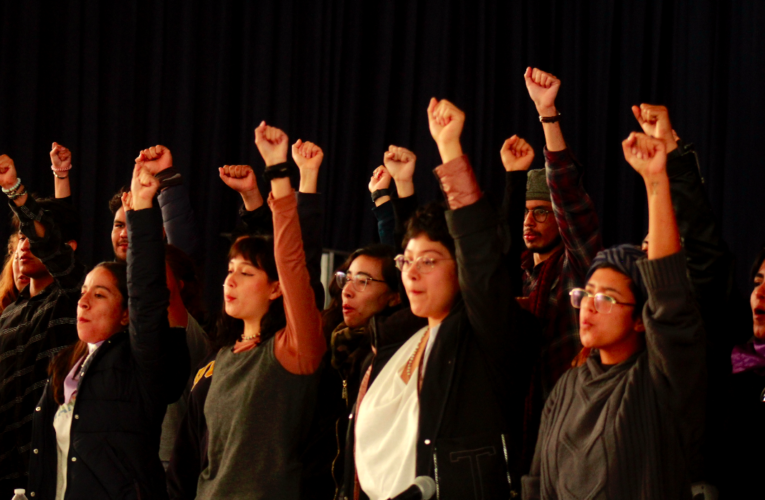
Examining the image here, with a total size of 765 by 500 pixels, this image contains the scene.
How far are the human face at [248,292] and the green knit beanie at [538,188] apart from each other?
75cm

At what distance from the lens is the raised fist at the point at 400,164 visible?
2426 mm

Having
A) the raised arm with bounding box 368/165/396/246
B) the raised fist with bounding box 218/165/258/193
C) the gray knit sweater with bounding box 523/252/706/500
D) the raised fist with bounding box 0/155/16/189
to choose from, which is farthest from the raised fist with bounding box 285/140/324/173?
the raised fist with bounding box 0/155/16/189

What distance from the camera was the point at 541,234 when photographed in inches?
91.6

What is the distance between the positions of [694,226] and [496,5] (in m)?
2.39

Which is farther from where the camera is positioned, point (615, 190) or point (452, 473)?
point (615, 190)

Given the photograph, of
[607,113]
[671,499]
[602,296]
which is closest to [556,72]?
[607,113]

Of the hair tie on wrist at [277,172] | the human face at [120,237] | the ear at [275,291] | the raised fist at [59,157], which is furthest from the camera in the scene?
the raised fist at [59,157]

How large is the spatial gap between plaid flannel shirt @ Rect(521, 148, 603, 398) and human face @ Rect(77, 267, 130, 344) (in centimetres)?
116

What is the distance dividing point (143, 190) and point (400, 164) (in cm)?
71

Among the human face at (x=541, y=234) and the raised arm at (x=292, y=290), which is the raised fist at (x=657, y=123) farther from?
the raised arm at (x=292, y=290)

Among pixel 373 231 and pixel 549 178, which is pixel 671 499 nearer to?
pixel 549 178

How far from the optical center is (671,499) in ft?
5.13

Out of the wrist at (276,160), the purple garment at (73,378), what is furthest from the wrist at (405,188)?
the purple garment at (73,378)

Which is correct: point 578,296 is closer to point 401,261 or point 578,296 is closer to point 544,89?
point 401,261
